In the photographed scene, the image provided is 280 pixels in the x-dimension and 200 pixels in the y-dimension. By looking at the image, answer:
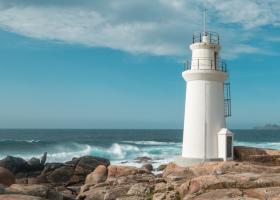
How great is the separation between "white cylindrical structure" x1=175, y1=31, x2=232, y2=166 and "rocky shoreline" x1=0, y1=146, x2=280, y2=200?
2.71ft

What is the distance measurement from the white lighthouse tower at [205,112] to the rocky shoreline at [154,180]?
0.76 meters

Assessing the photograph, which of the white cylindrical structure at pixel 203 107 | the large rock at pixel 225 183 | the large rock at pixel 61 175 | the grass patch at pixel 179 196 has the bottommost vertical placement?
the large rock at pixel 61 175

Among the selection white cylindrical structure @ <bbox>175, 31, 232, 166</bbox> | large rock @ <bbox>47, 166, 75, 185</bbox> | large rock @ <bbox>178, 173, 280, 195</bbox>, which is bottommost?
large rock @ <bbox>47, 166, 75, 185</bbox>

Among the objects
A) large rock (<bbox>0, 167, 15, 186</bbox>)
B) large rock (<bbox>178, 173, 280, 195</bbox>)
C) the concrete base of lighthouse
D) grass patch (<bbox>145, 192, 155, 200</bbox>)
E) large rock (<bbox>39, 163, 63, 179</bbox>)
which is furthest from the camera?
large rock (<bbox>39, 163, 63, 179</bbox>)

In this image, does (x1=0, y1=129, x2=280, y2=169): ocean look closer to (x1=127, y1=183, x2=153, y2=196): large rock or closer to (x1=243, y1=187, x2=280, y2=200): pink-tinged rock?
(x1=127, y1=183, x2=153, y2=196): large rock

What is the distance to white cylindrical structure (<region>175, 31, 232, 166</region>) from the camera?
11547 mm

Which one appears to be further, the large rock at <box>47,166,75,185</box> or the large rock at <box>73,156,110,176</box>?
the large rock at <box>73,156,110,176</box>

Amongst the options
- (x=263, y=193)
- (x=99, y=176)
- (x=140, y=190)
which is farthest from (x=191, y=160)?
(x=263, y=193)

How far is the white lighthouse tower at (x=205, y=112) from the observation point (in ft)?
37.8

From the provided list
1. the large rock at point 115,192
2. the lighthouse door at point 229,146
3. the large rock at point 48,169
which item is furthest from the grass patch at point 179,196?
the large rock at point 48,169

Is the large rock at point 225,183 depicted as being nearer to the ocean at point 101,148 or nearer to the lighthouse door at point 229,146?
the lighthouse door at point 229,146

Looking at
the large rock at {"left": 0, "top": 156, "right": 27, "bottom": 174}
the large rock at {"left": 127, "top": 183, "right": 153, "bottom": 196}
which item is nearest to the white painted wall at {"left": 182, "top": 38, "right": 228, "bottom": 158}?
the large rock at {"left": 127, "top": 183, "right": 153, "bottom": 196}

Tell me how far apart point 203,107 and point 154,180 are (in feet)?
11.9

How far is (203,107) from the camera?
11.6m
